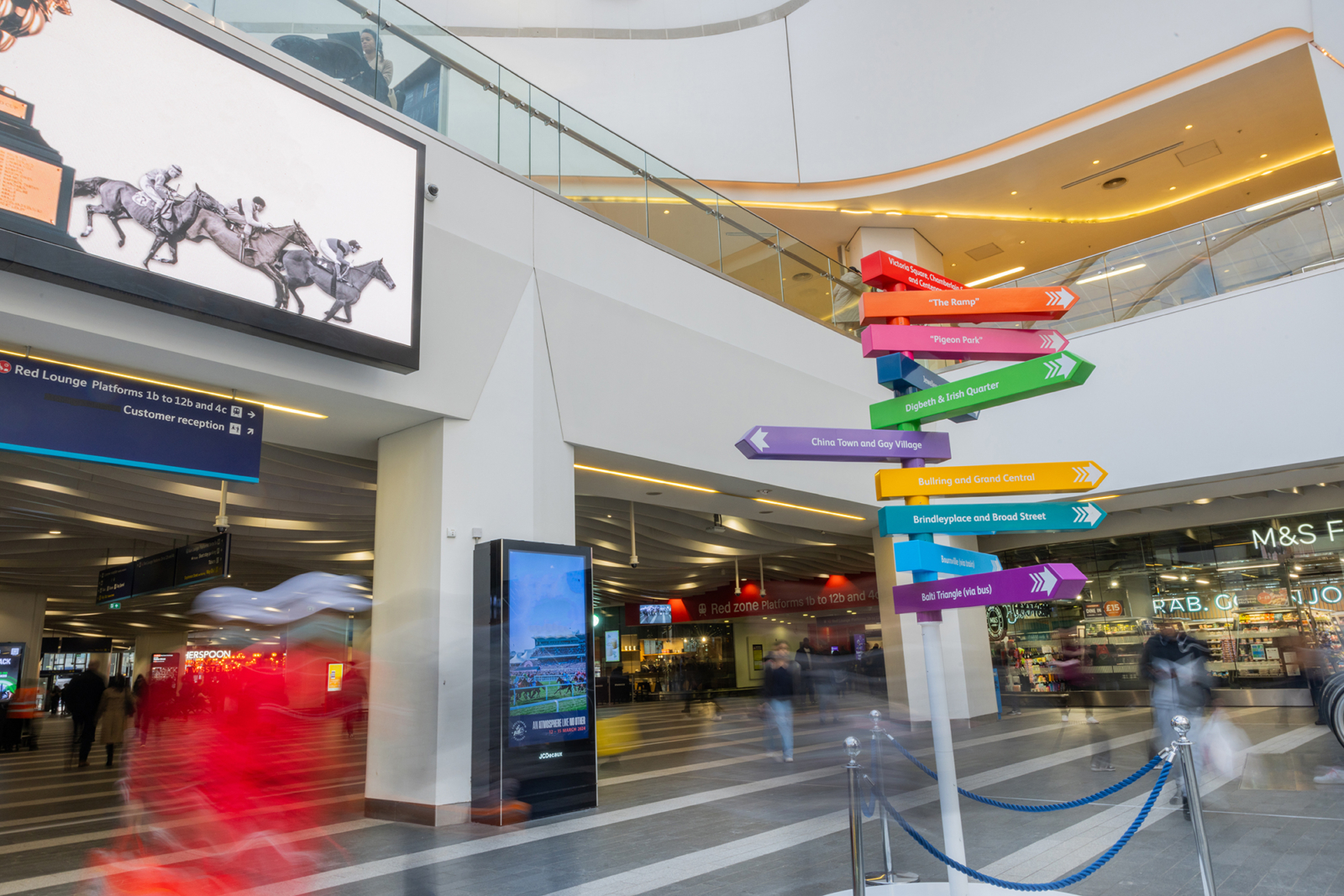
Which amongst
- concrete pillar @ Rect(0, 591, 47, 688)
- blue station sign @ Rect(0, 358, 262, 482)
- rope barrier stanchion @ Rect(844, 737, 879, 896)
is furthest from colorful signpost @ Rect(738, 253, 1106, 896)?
concrete pillar @ Rect(0, 591, 47, 688)

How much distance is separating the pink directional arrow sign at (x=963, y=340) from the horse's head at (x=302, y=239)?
451cm

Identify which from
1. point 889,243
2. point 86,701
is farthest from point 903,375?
point 86,701

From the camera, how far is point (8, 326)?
17.3ft

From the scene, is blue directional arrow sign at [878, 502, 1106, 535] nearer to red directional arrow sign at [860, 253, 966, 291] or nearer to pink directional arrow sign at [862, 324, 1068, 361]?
pink directional arrow sign at [862, 324, 1068, 361]

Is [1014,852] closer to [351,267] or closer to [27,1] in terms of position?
[351,267]

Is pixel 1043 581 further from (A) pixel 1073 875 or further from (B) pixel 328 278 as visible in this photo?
(B) pixel 328 278

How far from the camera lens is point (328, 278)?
6680 millimetres

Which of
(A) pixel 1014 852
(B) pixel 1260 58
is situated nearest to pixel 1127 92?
(B) pixel 1260 58

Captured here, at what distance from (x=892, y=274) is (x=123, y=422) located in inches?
213

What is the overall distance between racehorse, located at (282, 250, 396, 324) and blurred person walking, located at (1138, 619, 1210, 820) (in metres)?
7.41

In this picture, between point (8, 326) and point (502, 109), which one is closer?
point (8, 326)

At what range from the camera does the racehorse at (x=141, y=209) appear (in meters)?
5.44

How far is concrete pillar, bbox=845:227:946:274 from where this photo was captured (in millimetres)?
17531

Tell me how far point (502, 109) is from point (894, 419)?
6.29 m
